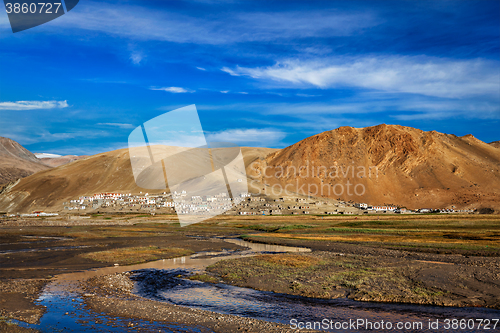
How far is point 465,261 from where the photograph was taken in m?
32.2

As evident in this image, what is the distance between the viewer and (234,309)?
18.2m

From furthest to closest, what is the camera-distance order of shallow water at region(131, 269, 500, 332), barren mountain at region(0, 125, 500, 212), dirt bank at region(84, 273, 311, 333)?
1. barren mountain at region(0, 125, 500, 212)
2. shallow water at region(131, 269, 500, 332)
3. dirt bank at region(84, 273, 311, 333)

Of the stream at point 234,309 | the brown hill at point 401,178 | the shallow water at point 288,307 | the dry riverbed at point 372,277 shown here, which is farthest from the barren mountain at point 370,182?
the shallow water at point 288,307

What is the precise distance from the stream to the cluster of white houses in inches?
4287

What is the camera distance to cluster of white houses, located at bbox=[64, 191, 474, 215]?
445 feet

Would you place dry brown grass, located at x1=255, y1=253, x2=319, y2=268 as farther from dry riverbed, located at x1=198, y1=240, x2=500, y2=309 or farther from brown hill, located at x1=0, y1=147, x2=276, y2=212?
brown hill, located at x1=0, y1=147, x2=276, y2=212

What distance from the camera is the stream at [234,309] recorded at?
15305mm

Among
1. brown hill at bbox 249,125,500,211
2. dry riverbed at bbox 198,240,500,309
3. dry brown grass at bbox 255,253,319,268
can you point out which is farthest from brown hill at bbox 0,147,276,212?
dry riverbed at bbox 198,240,500,309

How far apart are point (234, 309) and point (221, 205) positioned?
412 feet

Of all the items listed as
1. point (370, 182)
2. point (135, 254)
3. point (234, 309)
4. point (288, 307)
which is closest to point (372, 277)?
point (288, 307)

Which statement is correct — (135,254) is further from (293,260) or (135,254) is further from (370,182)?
(370,182)

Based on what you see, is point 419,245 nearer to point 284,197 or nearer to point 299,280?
point 299,280

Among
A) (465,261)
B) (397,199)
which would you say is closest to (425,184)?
(397,199)

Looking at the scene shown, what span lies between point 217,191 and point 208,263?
417ft
